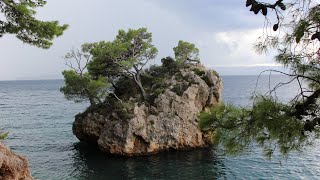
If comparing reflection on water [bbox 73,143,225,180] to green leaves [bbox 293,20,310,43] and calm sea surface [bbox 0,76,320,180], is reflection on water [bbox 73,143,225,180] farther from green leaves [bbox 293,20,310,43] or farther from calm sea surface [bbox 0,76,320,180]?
green leaves [bbox 293,20,310,43]

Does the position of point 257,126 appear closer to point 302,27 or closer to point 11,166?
point 302,27

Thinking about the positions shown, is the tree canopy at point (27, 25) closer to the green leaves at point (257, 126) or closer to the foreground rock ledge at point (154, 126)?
the green leaves at point (257, 126)

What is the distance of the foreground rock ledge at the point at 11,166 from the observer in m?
13.0

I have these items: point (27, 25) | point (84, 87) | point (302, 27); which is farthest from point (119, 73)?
Result: point (302, 27)

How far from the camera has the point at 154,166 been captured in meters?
29.4

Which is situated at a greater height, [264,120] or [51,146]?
[264,120]

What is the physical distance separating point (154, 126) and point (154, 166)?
5184 millimetres

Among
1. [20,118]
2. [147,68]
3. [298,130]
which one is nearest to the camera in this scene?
[298,130]

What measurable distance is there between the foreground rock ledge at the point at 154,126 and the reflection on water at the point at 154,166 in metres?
1.03

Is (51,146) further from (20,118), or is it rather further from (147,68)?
(20,118)

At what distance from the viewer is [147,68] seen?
43.3 meters

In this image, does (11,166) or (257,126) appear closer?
(257,126)

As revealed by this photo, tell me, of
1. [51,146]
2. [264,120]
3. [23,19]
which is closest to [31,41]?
[23,19]

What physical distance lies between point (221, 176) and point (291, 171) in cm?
583
